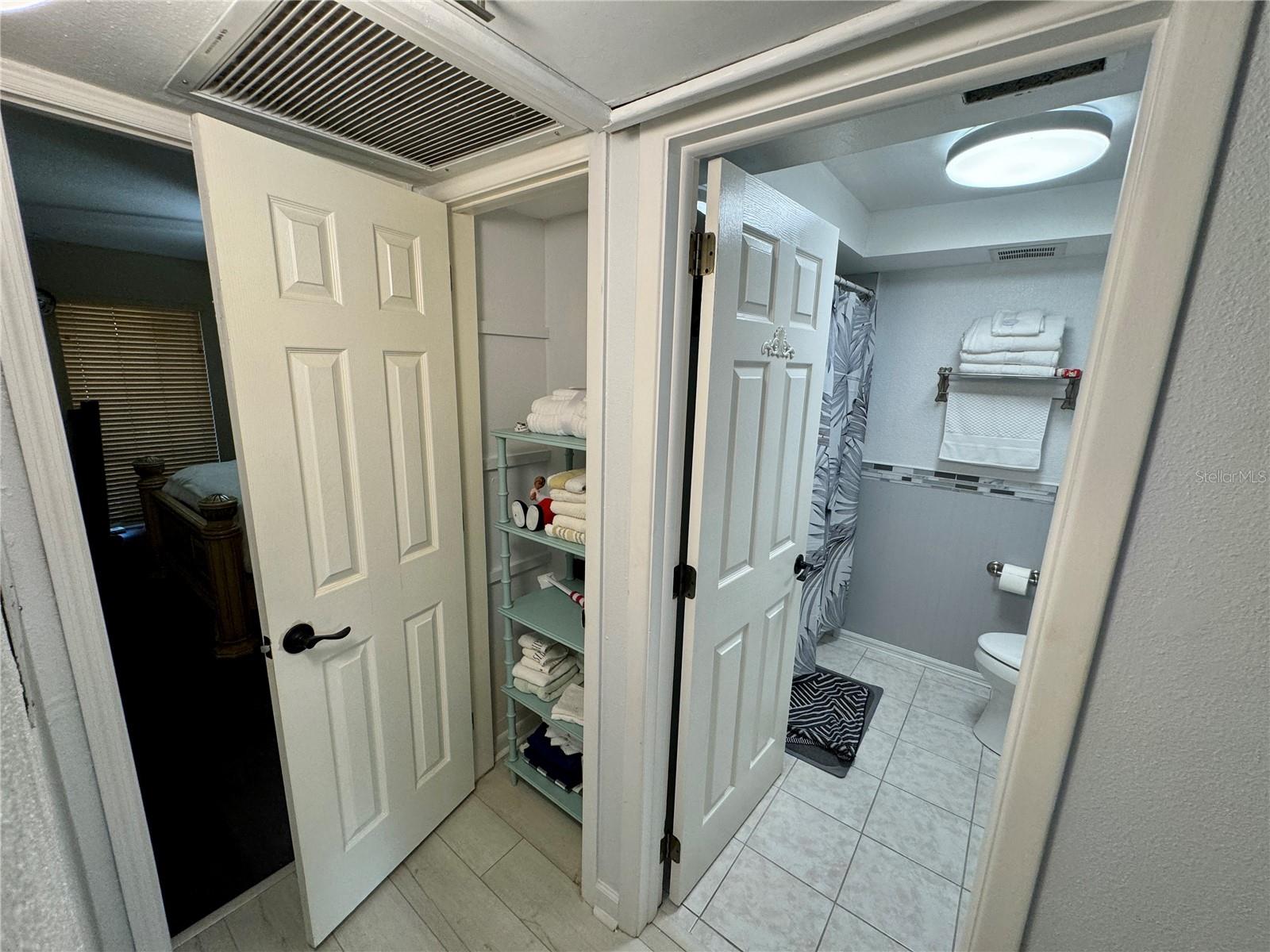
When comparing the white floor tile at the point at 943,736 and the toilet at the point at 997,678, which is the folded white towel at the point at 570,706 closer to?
the white floor tile at the point at 943,736

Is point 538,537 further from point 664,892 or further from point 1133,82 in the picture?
point 1133,82

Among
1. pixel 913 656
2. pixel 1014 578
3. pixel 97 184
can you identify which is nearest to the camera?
pixel 97 184

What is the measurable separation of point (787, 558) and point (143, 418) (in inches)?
199

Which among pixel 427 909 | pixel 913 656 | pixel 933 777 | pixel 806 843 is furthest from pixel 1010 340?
pixel 427 909

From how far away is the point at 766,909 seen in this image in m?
1.49

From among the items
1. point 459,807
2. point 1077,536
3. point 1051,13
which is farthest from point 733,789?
point 1051,13

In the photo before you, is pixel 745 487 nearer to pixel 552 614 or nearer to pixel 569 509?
pixel 569 509

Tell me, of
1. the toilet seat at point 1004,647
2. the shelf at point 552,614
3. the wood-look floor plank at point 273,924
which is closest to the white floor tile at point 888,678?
the toilet seat at point 1004,647

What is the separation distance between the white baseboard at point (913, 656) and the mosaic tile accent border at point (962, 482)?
92cm

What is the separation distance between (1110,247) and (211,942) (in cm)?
A: 241

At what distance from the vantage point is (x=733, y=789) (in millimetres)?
1665

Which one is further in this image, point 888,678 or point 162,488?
point 162,488

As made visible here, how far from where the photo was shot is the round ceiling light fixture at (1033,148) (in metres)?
1.43

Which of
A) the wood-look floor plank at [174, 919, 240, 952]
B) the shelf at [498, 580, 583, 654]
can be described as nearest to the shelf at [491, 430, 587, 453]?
the shelf at [498, 580, 583, 654]
